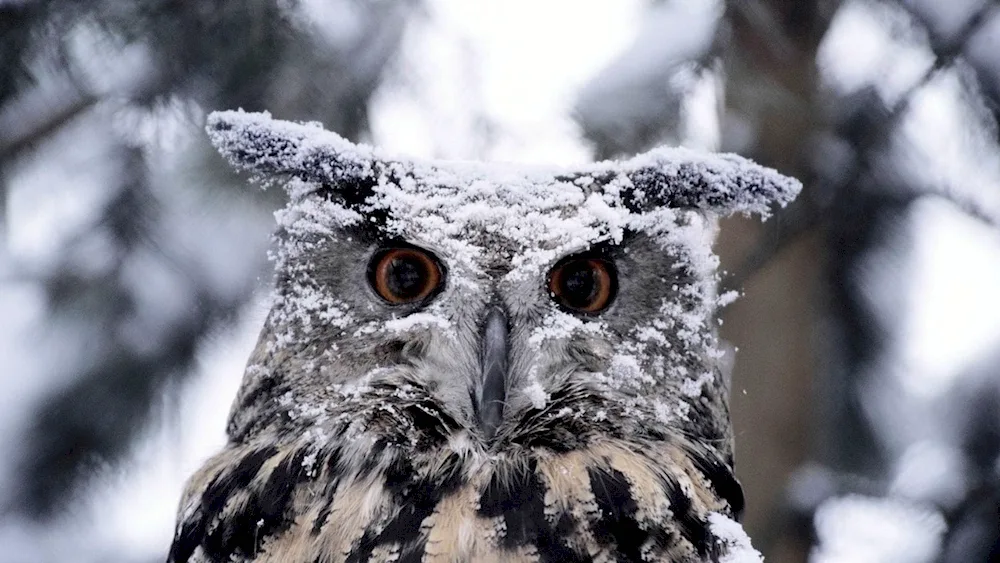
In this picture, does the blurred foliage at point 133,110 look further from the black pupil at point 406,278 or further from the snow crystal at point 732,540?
the snow crystal at point 732,540

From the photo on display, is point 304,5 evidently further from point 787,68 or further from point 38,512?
point 38,512

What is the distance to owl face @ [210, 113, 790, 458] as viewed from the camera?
4.25 ft

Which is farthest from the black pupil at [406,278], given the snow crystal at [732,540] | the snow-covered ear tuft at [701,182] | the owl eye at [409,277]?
the snow crystal at [732,540]

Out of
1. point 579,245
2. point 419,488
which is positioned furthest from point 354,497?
point 579,245

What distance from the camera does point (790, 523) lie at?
1.94 meters

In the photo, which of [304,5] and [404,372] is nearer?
[404,372]

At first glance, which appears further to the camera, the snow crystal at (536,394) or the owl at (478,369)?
the snow crystal at (536,394)

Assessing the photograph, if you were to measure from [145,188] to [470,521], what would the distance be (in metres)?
1.13

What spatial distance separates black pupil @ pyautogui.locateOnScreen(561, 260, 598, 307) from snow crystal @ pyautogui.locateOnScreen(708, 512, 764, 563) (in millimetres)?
371

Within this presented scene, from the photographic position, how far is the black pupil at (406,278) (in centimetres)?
134

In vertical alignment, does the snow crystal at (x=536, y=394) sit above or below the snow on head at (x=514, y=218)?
below

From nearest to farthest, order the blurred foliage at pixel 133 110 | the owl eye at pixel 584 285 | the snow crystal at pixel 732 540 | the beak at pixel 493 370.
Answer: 1. the snow crystal at pixel 732 540
2. the beak at pixel 493 370
3. the owl eye at pixel 584 285
4. the blurred foliage at pixel 133 110

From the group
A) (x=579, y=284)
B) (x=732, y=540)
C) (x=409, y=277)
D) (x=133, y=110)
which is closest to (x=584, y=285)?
(x=579, y=284)

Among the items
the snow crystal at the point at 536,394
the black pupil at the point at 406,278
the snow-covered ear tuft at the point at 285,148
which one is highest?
the snow-covered ear tuft at the point at 285,148
